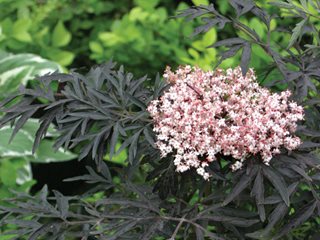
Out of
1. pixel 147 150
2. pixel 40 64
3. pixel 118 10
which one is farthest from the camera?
pixel 118 10

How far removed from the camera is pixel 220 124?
1.18 m

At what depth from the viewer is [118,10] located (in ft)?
11.5

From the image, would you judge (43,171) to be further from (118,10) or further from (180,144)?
(180,144)

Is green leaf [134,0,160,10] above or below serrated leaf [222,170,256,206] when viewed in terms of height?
below

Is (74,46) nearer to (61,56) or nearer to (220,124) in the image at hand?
(61,56)

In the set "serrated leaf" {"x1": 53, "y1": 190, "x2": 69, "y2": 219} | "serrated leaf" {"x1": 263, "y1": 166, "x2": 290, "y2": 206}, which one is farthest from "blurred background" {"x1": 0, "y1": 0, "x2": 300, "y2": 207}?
"serrated leaf" {"x1": 263, "y1": 166, "x2": 290, "y2": 206}

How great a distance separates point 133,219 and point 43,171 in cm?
198

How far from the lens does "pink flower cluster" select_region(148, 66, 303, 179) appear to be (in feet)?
3.89

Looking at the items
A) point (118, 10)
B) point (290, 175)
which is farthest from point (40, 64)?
point (290, 175)

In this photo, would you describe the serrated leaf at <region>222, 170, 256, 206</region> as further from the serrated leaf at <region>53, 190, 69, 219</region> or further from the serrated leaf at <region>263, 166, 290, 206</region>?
the serrated leaf at <region>53, 190, 69, 219</region>

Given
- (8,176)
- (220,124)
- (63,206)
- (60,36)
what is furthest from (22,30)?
(220,124)

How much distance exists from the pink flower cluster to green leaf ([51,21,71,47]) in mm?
1795

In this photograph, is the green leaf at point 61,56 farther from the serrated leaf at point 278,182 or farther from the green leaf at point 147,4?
the serrated leaf at point 278,182

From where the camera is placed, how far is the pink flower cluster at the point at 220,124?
1186mm
